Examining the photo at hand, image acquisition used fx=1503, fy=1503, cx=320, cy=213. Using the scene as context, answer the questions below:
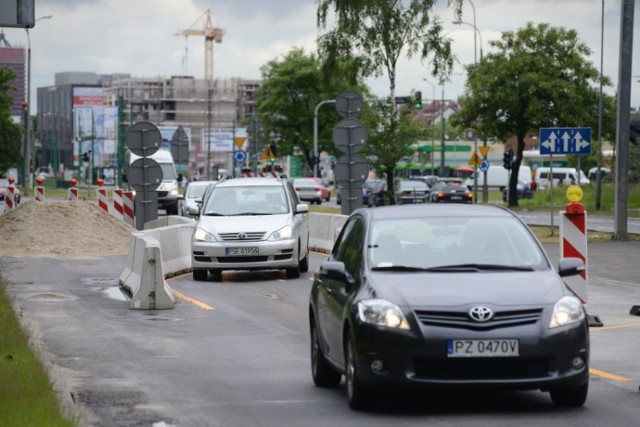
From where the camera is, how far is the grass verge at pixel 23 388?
8695mm

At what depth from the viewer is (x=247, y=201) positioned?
81.7ft

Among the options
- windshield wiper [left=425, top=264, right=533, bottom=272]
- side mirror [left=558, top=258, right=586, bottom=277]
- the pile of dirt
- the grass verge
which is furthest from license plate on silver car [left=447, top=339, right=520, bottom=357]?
the pile of dirt

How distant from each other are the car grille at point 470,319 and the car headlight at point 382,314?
12cm

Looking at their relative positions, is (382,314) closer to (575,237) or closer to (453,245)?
(453,245)

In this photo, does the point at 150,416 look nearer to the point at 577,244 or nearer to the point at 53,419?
the point at 53,419

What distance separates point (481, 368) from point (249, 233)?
14450mm

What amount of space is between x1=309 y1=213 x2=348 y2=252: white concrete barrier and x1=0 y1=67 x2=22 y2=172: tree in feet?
238

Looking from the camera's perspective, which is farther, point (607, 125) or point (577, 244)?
point (607, 125)

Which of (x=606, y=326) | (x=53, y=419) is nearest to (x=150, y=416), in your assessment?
(x=53, y=419)

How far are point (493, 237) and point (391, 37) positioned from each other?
1725 inches

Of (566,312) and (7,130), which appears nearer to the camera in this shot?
(566,312)

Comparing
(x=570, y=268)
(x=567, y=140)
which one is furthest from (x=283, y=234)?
(x=570, y=268)

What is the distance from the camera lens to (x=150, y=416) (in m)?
9.73

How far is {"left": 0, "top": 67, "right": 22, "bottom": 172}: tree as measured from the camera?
10290cm
